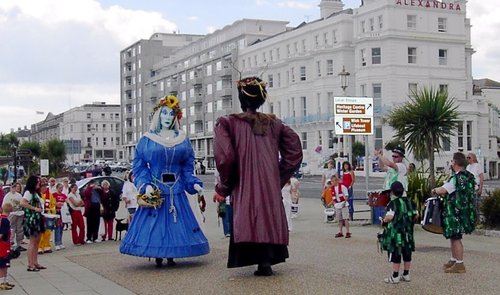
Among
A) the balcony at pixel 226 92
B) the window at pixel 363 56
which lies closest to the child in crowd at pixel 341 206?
the window at pixel 363 56

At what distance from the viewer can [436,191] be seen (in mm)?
10141

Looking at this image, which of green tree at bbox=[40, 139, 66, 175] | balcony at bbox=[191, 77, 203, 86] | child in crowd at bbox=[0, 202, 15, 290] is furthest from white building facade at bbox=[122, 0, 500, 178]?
child in crowd at bbox=[0, 202, 15, 290]

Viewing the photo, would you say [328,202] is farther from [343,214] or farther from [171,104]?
[171,104]

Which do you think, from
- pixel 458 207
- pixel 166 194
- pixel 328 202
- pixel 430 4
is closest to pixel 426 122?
pixel 328 202

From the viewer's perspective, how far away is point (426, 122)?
63.0 feet

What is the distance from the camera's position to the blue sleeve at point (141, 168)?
11359 millimetres

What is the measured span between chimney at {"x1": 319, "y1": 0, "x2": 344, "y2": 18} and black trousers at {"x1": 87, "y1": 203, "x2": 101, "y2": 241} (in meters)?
53.0

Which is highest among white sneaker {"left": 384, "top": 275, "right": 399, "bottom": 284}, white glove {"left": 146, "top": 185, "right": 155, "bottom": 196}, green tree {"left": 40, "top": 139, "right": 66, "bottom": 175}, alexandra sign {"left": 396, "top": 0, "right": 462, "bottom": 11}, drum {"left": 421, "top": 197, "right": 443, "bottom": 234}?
alexandra sign {"left": 396, "top": 0, "right": 462, "bottom": 11}

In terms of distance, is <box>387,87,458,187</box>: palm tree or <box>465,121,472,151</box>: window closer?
<box>387,87,458,187</box>: palm tree

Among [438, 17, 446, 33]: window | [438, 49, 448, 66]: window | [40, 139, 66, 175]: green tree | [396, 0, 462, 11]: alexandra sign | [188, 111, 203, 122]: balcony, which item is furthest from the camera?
[188, 111, 203, 122]: balcony

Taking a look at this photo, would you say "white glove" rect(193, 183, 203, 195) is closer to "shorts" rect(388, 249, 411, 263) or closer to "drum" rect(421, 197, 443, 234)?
"shorts" rect(388, 249, 411, 263)

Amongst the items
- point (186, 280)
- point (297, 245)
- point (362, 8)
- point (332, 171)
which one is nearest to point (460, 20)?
point (362, 8)

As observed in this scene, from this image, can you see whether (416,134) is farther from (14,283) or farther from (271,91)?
(271,91)

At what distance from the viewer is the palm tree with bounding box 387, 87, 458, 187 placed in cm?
1911
